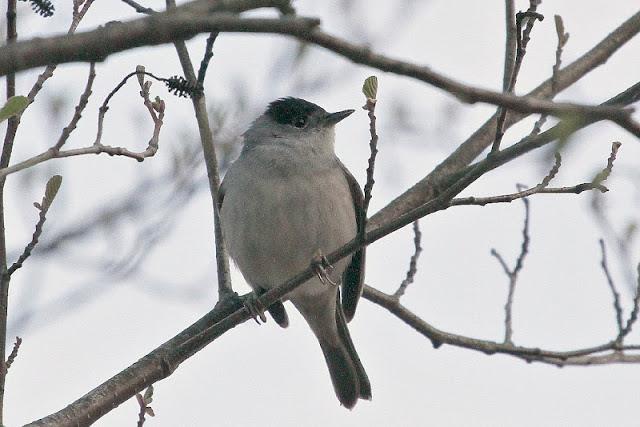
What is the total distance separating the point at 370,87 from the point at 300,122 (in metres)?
4.08

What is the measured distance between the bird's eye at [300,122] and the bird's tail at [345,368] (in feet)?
5.32

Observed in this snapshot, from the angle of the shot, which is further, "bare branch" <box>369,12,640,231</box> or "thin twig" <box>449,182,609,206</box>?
"bare branch" <box>369,12,640,231</box>

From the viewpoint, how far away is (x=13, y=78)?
172 inches

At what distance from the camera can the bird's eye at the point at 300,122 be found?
7918mm

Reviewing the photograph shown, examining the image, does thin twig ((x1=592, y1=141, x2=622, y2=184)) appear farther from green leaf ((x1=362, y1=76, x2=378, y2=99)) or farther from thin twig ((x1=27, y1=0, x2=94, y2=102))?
thin twig ((x1=27, y1=0, x2=94, y2=102))

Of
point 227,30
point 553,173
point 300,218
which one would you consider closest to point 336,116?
point 300,218

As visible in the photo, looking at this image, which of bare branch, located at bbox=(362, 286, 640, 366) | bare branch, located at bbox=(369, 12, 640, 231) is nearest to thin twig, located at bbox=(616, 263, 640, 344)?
bare branch, located at bbox=(362, 286, 640, 366)

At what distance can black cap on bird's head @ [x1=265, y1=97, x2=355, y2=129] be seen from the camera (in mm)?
7887

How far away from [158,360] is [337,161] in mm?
2695

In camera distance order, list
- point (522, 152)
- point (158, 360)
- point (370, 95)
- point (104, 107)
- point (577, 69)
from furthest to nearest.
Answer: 1. point (577, 69)
2. point (158, 360)
3. point (104, 107)
4. point (370, 95)
5. point (522, 152)

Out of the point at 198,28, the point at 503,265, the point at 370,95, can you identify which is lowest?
the point at 198,28

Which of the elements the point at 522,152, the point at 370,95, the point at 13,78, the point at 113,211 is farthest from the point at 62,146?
the point at 522,152

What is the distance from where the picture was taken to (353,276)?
23.1 feet

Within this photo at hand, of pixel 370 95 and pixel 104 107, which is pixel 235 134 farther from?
pixel 370 95
